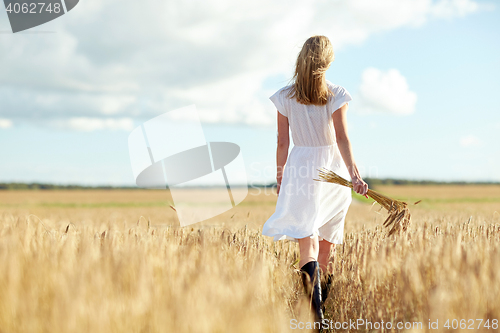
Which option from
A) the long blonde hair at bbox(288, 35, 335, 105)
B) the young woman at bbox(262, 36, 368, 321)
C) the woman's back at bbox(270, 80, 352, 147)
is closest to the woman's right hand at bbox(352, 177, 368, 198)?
the young woman at bbox(262, 36, 368, 321)

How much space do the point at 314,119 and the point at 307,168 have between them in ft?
1.24

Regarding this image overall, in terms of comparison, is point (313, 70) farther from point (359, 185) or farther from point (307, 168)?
point (359, 185)

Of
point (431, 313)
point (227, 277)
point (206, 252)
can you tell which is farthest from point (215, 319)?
point (431, 313)

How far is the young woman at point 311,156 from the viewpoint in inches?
113

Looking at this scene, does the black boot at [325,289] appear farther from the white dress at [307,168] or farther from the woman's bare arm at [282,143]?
the woman's bare arm at [282,143]

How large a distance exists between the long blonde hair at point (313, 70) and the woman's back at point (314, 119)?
0.16 ft

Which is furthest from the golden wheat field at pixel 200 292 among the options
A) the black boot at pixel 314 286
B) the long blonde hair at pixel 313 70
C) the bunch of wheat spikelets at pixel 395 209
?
the long blonde hair at pixel 313 70

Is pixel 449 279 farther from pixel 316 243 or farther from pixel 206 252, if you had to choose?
pixel 206 252

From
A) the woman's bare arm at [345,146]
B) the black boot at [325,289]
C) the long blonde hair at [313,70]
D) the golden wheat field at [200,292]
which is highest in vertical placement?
the long blonde hair at [313,70]

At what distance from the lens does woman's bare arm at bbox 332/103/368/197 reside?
2904 mm

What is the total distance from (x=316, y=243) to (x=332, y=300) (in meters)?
0.51

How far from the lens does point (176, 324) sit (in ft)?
5.08

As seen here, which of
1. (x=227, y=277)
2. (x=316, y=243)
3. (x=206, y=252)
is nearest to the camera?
(x=227, y=277)

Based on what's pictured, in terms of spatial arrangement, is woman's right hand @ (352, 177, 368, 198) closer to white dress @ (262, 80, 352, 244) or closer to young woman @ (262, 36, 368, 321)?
young woman @ (262, 36, 368, 321)
